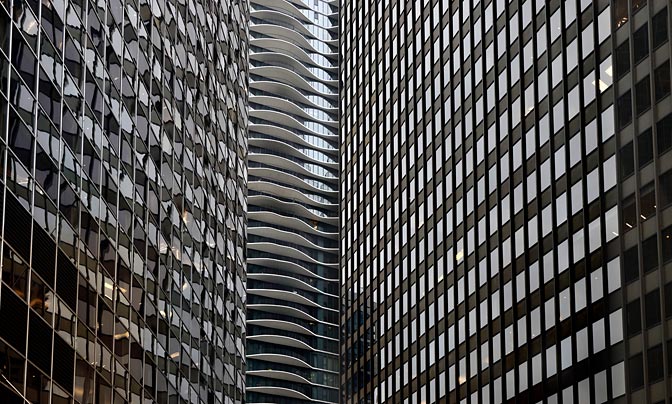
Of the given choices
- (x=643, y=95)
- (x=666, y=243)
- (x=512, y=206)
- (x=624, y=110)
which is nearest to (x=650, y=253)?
(x=666, y=243)

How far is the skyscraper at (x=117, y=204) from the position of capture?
32844 millimetres

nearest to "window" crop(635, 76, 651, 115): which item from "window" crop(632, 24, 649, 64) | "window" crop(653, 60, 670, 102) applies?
"window" crop(653, 60, 670, 102)

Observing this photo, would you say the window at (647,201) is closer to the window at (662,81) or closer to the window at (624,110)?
the window at (624,110)

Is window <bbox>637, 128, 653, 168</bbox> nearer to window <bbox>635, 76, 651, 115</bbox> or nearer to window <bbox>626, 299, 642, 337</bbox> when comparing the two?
window <bbox>635, 76, 651, 115</bbox>

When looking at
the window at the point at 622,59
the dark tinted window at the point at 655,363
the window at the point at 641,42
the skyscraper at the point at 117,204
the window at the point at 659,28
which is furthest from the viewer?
the window at the point at 622,59

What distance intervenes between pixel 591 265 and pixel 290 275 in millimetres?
100548

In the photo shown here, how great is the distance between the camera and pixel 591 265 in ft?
193

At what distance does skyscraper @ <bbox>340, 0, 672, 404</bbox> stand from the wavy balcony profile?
153ft

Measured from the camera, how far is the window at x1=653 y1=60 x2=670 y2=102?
53438 millimetres

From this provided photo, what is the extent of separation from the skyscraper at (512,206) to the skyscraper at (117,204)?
14144 mm

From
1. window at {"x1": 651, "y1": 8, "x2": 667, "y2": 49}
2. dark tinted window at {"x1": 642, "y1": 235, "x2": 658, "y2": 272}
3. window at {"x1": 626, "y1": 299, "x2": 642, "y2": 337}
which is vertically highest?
window at {"x1": 651, "y1": 8, "x2": 667, "y2": 49}

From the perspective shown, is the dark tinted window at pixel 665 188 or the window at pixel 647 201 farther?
the window at pixel 647 201

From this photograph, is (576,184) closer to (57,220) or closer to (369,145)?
(57,220)

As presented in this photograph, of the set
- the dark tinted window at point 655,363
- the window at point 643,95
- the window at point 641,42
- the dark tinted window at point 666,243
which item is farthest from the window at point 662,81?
the dark tinted window at point 655,363
